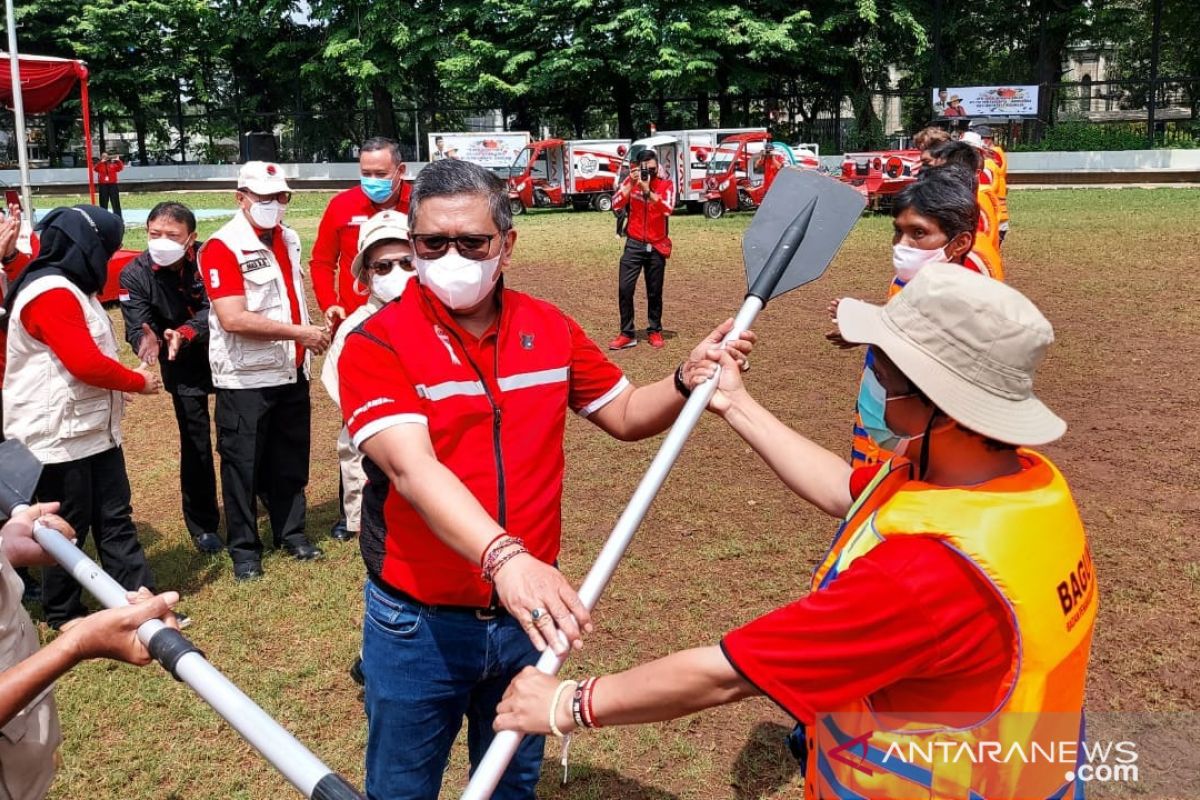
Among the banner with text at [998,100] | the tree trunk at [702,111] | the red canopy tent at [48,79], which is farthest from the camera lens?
the tree trunk at [702,111]

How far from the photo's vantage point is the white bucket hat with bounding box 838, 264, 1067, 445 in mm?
1798

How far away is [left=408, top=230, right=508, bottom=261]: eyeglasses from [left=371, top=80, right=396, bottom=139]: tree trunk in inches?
1543

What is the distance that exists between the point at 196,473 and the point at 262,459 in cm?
60

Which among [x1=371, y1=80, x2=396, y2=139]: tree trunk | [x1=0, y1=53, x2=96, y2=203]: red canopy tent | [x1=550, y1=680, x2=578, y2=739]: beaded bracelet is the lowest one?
[x1=550, y1=680, x2=578, y2=739]: beaded bracelet

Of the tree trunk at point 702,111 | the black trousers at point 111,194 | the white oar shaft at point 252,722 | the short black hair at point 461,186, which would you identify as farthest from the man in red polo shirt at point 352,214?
the tree trunk at point 702,111

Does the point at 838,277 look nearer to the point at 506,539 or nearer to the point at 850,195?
the point at 850,195

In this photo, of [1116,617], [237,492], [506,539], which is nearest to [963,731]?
[506,539]

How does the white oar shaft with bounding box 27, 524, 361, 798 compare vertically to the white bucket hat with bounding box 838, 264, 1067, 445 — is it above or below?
below

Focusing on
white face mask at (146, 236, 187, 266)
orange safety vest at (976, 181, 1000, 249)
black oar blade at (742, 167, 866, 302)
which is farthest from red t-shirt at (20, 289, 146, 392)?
orange safety vest at (976, 181, 1000, 249)

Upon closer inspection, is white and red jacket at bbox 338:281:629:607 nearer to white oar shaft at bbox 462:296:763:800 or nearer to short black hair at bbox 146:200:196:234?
white oar shaft at bbox 462:296:763:800

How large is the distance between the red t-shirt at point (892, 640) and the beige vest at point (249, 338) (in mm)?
4463

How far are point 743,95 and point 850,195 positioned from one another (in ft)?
114

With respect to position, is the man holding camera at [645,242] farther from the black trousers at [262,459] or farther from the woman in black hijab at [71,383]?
the woman in black hijab at [71,383]

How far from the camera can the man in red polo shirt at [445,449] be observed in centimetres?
254
